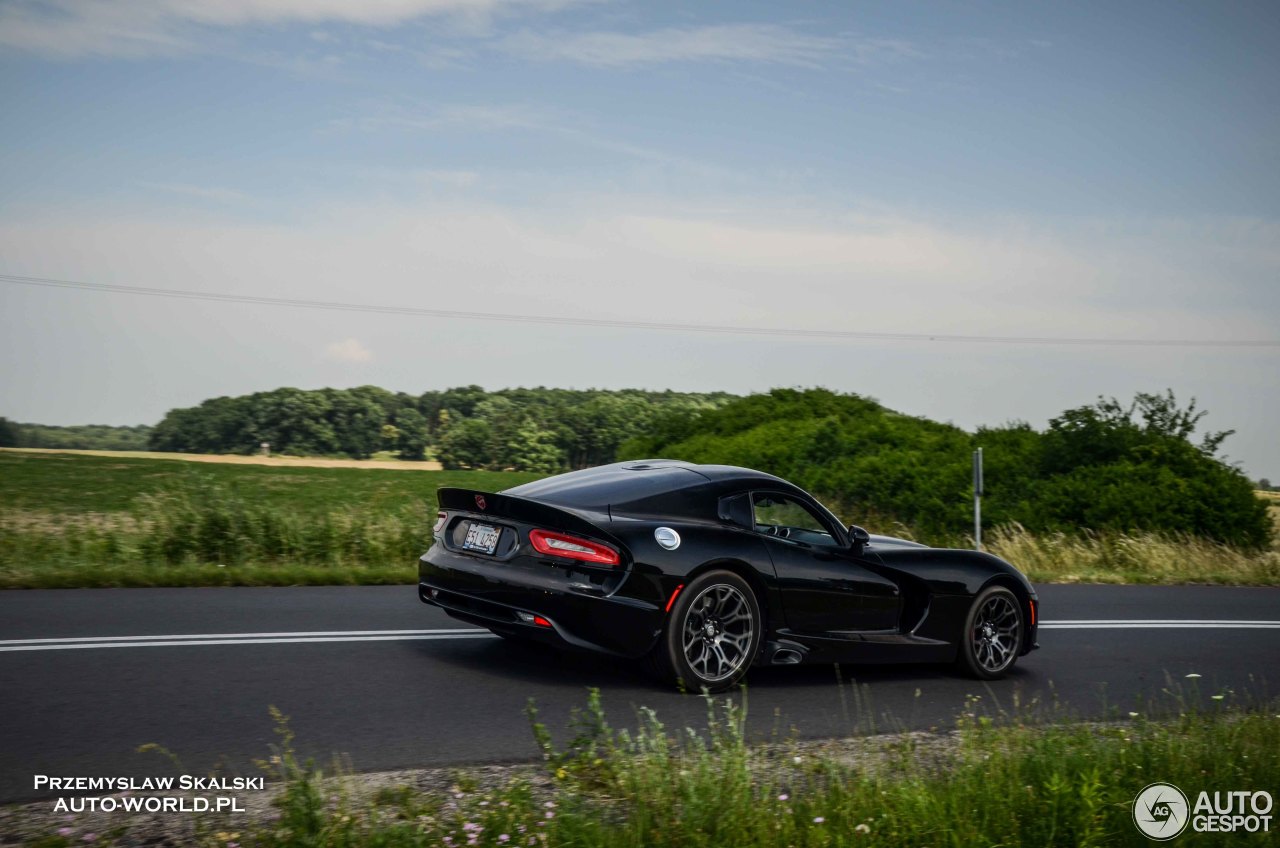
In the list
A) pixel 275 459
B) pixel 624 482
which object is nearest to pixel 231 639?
pixel 624 482

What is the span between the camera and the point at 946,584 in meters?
9.20

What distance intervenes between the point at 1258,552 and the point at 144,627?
24446mm

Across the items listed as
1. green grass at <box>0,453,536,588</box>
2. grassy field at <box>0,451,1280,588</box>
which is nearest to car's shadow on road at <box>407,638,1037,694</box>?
green grass at <box>0,453,536,588</box>

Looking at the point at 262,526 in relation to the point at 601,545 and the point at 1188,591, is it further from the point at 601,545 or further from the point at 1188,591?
the point at 1188,591

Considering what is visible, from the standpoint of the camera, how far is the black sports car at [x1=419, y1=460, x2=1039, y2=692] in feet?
25.6

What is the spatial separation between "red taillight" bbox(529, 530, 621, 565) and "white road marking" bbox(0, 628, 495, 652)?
6.91 feet

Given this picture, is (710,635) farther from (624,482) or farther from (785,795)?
(785,795)

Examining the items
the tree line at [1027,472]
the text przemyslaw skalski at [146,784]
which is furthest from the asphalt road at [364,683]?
the tree line at [1027,472]

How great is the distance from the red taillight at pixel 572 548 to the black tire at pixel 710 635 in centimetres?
53

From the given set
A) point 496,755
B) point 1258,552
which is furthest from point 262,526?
point 1258,552

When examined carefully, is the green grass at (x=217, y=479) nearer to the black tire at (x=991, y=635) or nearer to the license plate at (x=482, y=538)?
the black tire at (x=991, y=635)

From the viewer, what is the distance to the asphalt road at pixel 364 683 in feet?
20.9

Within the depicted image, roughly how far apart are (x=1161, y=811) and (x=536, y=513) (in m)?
3.96

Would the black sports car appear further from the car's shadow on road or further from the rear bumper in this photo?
the car's shadow on road
